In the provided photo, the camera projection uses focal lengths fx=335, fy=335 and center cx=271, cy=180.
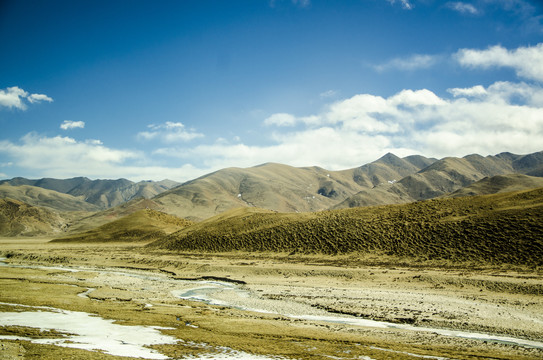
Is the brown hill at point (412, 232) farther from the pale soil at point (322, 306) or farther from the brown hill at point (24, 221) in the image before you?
the brown hill at point (24, 221)

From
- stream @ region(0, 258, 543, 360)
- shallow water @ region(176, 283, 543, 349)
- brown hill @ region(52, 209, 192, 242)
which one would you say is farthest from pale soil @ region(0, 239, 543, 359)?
brown hill @ region(52, 209, 192, 242)

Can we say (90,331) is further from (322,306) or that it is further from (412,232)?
(412,232)

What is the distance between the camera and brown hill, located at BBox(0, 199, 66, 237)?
531ft

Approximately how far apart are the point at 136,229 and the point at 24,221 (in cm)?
10978

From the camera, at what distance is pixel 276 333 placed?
18.7m

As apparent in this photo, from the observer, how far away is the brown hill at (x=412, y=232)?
4281cm

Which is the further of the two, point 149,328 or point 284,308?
point 284,308

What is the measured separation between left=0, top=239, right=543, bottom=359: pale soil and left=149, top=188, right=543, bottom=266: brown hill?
430cm

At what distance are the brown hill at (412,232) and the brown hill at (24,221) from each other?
423 feet

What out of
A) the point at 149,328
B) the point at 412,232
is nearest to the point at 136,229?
the point at 412,232

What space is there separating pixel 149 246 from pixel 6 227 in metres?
126

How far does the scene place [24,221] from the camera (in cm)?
17100

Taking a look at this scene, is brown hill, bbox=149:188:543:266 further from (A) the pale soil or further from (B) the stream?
(B) the stream

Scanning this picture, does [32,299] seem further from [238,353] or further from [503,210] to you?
[503,210]
